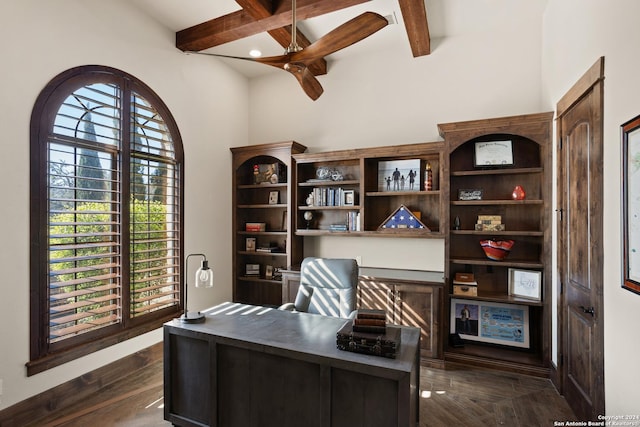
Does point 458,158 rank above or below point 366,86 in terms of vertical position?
below

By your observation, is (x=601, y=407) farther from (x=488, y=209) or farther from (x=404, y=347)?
(x=488, y=209)

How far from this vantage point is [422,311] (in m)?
3.11

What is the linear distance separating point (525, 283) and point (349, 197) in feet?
6.55

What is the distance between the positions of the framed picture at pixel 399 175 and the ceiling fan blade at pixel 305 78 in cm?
140

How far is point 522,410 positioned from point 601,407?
2.09 ft

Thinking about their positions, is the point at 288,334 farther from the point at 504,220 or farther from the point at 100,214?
the point at 504,220

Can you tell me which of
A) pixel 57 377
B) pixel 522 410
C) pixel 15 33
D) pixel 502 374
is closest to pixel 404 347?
pixel 522 410

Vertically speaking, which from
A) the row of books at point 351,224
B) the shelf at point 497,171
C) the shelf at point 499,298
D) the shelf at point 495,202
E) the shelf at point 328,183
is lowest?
the shelf at point 499,298

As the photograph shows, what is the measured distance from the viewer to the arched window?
2316mm

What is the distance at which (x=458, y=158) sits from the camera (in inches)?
134

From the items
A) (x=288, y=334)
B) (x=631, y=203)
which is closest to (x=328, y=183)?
(x=288, y=334)

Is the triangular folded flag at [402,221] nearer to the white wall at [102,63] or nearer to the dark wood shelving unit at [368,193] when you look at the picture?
the dark wood shelving unit at [368,193]

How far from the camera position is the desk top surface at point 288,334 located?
165 centimetres

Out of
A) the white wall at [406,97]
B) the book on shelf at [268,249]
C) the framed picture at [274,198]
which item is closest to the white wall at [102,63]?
the book on shelf at [268,249]
